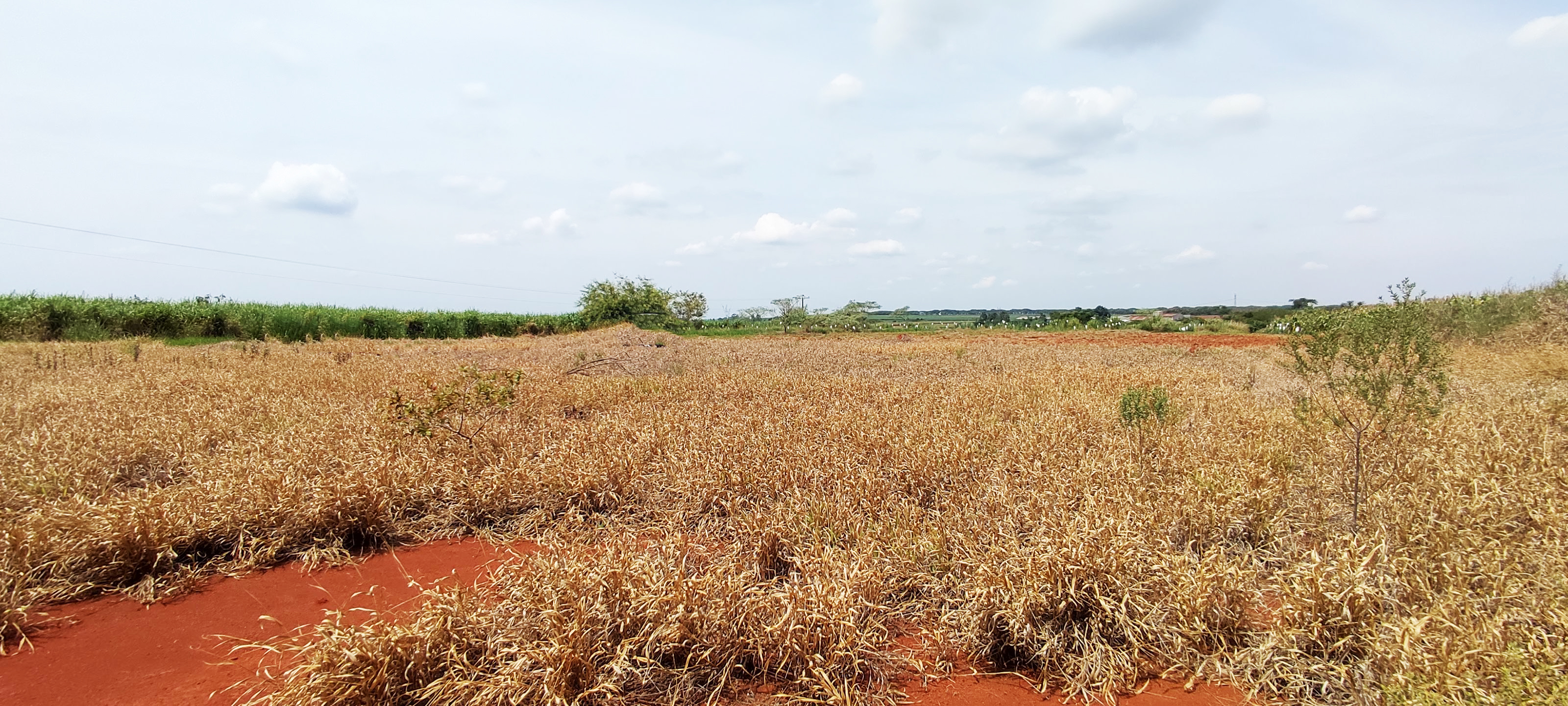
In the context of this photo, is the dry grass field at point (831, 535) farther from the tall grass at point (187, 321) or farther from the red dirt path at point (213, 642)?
the tall grass at point (187, 321)

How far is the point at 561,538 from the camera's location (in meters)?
4.00

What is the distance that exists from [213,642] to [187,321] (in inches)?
1059

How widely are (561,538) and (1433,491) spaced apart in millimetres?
5554

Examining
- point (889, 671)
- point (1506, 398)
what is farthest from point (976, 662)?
point (1506, 398)

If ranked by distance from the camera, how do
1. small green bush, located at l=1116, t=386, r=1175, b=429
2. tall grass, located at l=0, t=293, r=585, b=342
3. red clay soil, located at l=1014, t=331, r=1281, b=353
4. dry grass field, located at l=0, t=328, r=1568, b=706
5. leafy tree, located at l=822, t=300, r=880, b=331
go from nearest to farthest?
dry grass field, located at l=0, t=328, r=1568, b=706
small green bush, located at l=1116, t=386, r=1175, b=429
tall grass, located at l=0, t=293, r=585, b=342
red clay soil, located at l=1014, t=331, r=1281, b=353
leafy tree, located at l=822, t=300, r=880, b=331

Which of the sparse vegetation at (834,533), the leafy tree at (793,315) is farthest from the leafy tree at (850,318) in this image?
the sparse vegetation at (834,533)

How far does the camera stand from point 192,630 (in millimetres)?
3152

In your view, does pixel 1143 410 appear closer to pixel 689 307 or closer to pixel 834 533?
pixel 834 533

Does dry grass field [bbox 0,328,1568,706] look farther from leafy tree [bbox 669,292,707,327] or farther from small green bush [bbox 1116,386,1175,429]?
leafy tree [bbox 669,292,707,327]

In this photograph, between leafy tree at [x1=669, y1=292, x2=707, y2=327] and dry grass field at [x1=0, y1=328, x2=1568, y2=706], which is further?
leafy tree at [x1=669, y1=292, x2=707, y2=327]

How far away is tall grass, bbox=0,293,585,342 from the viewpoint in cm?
1859

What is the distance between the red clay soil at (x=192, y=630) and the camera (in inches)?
106

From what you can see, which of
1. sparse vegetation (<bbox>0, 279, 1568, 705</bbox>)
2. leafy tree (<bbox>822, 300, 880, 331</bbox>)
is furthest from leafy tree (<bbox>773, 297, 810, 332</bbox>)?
sparse vegetation (<bbox>0, 279, 1568, 705</bbox>)

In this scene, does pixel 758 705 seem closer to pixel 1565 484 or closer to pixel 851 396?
pixel 1565 484
